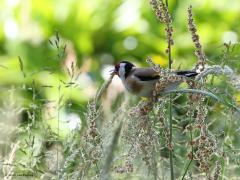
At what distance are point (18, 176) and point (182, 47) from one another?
148 inches

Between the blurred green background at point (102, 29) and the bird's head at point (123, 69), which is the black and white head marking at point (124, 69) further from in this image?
the blurred green background at point (102, 29)

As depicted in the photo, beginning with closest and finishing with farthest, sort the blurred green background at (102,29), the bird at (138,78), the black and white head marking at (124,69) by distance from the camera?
1. the bird at (138,78)
2. the black and white head marking at (124,69)
3. the blurred green background at (102,29)

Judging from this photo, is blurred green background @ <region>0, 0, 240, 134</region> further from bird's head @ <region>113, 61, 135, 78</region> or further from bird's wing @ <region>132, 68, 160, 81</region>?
bird's wing @ <region>132, 68, 160, 81</region>

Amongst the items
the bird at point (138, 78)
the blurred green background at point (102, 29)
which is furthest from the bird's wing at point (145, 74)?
the blurred green background at point (102, 29)

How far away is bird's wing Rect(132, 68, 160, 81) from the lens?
195cm

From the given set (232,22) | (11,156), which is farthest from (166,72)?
(232,22)

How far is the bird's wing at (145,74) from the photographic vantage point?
6.40ft

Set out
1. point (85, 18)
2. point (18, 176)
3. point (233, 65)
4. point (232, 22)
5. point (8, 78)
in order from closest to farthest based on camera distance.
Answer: point (18, 176) → point (233, 65) → point (8, 78) → point (232, 22) → point (85, 18)

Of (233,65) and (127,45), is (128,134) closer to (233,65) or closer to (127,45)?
(233,65)

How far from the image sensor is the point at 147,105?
128 centimetres

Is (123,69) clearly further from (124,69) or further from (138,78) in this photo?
(138,78)

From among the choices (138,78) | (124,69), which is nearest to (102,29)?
(124,69)

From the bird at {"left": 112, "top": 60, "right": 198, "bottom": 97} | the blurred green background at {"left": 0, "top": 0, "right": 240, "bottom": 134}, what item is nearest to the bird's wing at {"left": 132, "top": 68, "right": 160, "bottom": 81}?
the bird at {"left": 112, "top": 60, "right": 198, "bottom": 97}

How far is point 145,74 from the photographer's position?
79.7 inches
